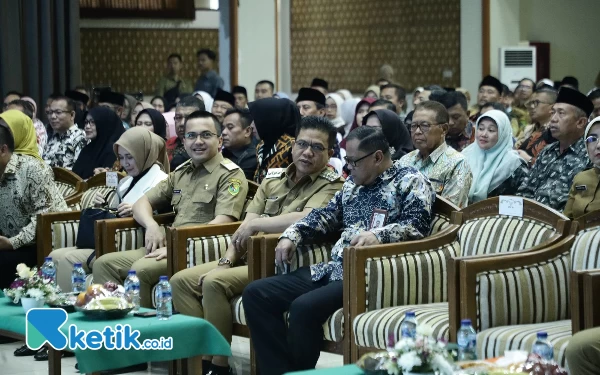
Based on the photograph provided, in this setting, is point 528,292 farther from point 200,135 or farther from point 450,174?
point 200,135

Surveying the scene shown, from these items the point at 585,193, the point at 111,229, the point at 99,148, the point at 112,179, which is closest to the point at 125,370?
the point at 111,229

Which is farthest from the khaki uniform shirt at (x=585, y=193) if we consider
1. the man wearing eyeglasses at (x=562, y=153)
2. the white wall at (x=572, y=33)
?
the white wall at (x=572, y=33)

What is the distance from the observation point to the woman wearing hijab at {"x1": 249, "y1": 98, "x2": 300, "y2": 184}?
585 centimetres

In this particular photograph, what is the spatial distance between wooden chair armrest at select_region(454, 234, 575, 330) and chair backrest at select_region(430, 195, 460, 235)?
594 mm

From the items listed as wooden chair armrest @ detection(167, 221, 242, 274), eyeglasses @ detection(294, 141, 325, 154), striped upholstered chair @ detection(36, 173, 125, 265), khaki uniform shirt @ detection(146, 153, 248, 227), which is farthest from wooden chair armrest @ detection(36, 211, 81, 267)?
eyeglasses @ detection(294, 141, 325, 154)

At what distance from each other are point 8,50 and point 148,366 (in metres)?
7.03

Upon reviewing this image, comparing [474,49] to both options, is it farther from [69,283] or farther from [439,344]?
[439,344]

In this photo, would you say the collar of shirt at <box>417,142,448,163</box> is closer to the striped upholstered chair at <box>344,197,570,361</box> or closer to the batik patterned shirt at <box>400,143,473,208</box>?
the batik patterned shirt at <box>400,143,473,208</box>

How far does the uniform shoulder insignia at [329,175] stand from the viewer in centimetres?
493

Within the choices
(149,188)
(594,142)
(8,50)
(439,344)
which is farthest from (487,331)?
(8,50)

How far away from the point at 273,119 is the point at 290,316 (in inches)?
71.4

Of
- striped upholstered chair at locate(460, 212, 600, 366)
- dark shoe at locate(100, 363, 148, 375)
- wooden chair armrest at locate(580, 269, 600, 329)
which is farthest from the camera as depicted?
dark shoe at locate(100, 363, 148, 375)

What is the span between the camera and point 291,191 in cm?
505

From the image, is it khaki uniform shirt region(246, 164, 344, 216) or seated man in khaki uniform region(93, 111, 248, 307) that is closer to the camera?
khaki uniform shirt region(246, 164, 344, 216)
